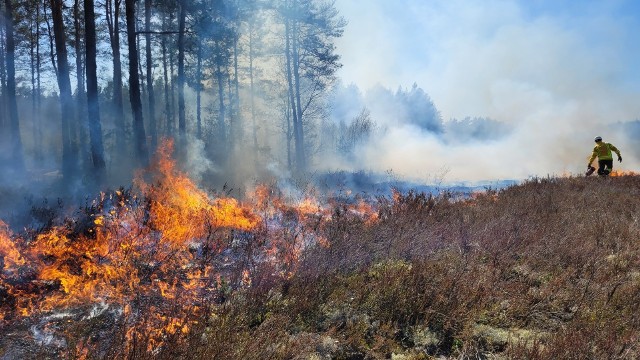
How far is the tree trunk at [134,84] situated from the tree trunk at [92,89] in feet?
3.41

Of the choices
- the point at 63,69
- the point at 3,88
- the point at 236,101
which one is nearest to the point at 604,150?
the point at 63,69

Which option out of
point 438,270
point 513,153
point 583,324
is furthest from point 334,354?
point 513,153

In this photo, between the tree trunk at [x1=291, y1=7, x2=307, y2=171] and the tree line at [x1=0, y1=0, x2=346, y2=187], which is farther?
the tree trunk at [x1=291, y1=7, x2=307, y2=171]

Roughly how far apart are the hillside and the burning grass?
2 centimetres

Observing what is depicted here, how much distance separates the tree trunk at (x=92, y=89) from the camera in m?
11.0

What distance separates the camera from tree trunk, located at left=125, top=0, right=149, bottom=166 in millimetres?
12117

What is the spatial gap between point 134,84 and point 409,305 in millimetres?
12006

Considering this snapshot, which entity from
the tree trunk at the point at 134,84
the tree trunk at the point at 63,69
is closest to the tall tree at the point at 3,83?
the tree trunk at the point at 63,69

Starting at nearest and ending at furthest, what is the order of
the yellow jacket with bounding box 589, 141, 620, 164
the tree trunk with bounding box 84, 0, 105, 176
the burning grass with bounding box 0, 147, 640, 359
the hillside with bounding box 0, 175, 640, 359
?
the hillside with bounding box 0, 175, 640, 359 < the burning grass with bounding box 0, 147, 640, 359 < the tree trunk with bounding box 84, 0, 105, 176 < the yellow jacket with bounding box 589, 141, 620, 164

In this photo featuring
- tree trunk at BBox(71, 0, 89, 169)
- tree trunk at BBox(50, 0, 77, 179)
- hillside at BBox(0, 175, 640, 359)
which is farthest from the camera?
tree trunk at BBox(71, 0, 89, 169)

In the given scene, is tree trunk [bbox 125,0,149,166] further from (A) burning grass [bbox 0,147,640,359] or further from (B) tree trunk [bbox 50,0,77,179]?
(A) burning grass [bbox 0,147,640,359]

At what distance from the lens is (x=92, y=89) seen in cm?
1126

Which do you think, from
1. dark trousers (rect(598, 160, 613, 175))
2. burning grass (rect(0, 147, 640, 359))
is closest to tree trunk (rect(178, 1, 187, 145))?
burning grass (rect(0, 147, 640, 359))

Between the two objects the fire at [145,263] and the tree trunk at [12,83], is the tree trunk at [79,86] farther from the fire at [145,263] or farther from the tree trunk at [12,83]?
the fire at [145,263]
